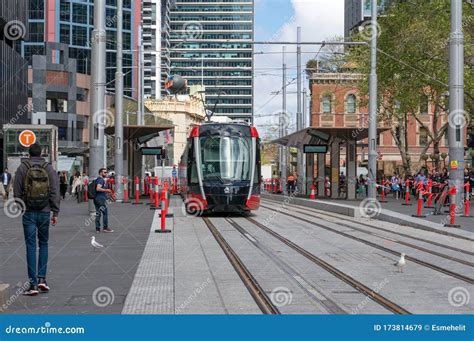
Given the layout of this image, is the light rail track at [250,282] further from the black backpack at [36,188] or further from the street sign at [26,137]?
the street sign at [26,137]

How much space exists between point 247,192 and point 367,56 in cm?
2421

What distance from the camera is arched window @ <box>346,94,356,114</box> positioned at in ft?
264

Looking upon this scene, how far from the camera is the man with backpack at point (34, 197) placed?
9.41 meters

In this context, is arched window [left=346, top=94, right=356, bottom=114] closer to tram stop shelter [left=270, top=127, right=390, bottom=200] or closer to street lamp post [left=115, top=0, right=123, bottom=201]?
tram stop shelter [left=270, top=127, right=390, bottom=200]

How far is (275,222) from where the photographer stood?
77.3 ft

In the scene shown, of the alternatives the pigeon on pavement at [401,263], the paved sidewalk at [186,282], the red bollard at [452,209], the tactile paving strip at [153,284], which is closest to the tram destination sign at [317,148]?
the red bollard at [452,209]

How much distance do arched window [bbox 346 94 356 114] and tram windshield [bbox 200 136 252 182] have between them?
55.9 metres

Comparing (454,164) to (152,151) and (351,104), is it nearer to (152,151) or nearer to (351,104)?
(152,151)

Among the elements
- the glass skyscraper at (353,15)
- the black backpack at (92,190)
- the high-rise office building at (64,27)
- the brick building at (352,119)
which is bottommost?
the black backpack at (92,190)

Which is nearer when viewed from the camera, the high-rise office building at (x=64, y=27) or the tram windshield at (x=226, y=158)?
the tram windshield at (x=226, y=158)

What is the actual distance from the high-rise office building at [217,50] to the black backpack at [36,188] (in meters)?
174

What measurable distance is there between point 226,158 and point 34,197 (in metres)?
16.1

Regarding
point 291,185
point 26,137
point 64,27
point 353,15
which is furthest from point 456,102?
point 353,15

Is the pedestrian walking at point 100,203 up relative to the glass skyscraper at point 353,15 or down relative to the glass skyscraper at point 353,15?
down
